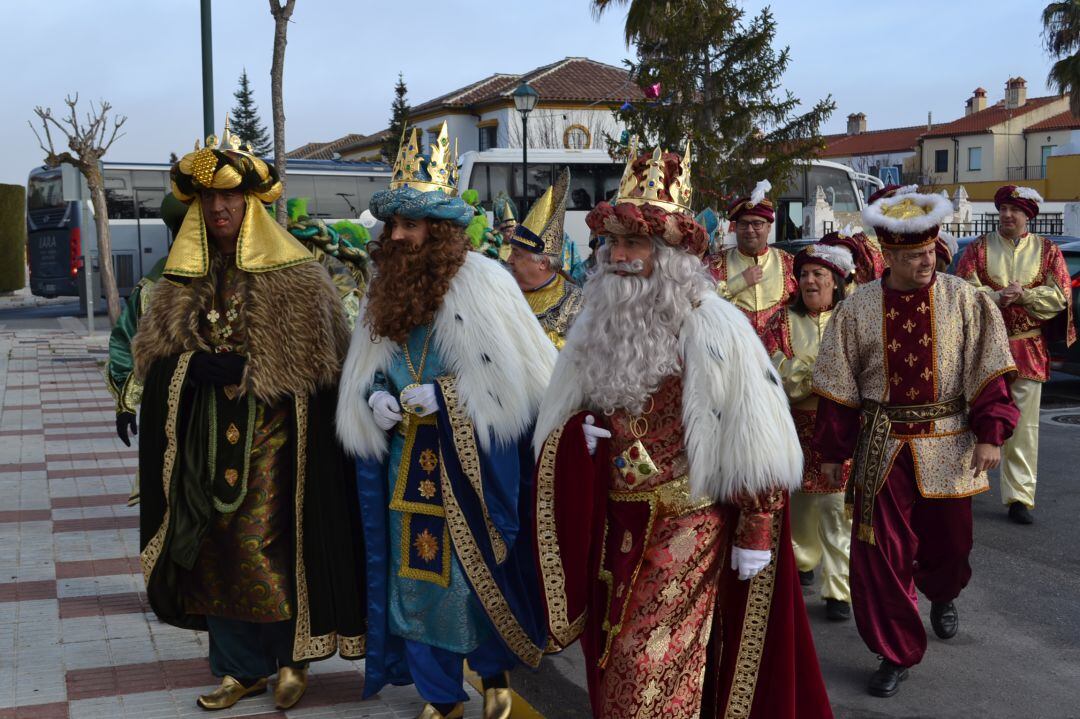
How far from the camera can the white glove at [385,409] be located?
4.21m

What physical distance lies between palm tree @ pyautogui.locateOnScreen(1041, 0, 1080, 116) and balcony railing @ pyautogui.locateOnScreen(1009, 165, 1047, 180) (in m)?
33.7

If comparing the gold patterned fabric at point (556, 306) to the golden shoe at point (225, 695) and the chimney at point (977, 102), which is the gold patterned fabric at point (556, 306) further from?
the chimney at point (977, 102)

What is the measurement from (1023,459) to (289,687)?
16.9 feet

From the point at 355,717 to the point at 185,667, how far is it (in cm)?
99

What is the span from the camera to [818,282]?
615 cm

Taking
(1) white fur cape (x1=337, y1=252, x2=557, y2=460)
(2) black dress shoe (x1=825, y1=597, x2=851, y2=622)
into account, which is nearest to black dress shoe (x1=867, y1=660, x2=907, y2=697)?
(2) black dress shoe (x1=825, y1=597, x2=851, y2=622)

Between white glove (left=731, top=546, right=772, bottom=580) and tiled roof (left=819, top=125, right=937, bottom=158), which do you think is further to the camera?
tiled roof (left=819, top=125, right=937, bottom=158)

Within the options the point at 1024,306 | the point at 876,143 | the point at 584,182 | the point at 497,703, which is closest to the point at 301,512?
the point at 497,703

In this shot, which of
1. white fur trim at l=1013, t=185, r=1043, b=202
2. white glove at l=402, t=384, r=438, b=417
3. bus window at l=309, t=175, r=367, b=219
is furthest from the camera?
bus window at l=309, t=175, r=367, b=219

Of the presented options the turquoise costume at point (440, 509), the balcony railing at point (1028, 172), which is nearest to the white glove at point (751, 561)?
the turquoise costume at point (440, 509)

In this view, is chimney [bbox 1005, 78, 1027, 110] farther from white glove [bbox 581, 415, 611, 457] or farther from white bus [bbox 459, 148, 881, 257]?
white glove [bbox 581, 415, 611, 457]

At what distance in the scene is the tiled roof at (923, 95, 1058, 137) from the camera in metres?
64.5

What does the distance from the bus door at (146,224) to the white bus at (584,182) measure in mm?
7674

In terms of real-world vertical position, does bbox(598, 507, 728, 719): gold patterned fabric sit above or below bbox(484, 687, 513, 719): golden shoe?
above
